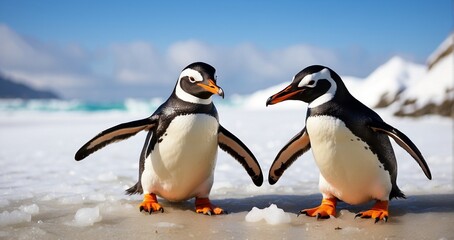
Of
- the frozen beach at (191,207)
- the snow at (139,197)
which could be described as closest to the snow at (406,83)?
the snow at (139,197)

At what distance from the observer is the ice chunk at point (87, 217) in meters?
2.65

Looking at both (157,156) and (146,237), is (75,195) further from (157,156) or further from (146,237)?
(146,237)

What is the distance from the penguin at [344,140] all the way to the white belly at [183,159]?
48 cm

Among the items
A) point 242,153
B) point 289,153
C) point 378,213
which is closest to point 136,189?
point 242,153

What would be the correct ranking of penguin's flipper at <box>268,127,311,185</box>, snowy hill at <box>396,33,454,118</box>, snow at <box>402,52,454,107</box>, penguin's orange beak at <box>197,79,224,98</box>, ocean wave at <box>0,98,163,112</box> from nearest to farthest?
penguin's orange beak at <box>197,79,224,98</box>, penguin's flipper at <box>268,127,311,185</box>, snowy hill at <box>396,33,454,118</box>, snow at <box>402,52,454,107</box>, ocean wave at <box>0,98,163,112</box>

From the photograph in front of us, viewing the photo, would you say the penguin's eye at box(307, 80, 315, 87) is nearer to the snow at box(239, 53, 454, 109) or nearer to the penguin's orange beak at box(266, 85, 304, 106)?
the penguin's orange beak at box(266, 85, 304, 106)

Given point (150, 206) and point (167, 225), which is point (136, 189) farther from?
point (167, 225)

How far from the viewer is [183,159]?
116 inches

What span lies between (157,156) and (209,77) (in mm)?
591

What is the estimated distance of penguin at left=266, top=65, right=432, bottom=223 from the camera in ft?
9.04

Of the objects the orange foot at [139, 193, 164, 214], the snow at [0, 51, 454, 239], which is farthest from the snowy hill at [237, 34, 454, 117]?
the orange foot at [139, 193, 164, 214]

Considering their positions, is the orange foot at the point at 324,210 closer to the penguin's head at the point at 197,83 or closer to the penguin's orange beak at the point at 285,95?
the penguin's orange beak at the point at 285,95

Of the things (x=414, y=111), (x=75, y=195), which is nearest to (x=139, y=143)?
(x=75, y=195)

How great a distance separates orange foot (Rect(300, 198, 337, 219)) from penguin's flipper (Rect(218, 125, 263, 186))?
427mm
